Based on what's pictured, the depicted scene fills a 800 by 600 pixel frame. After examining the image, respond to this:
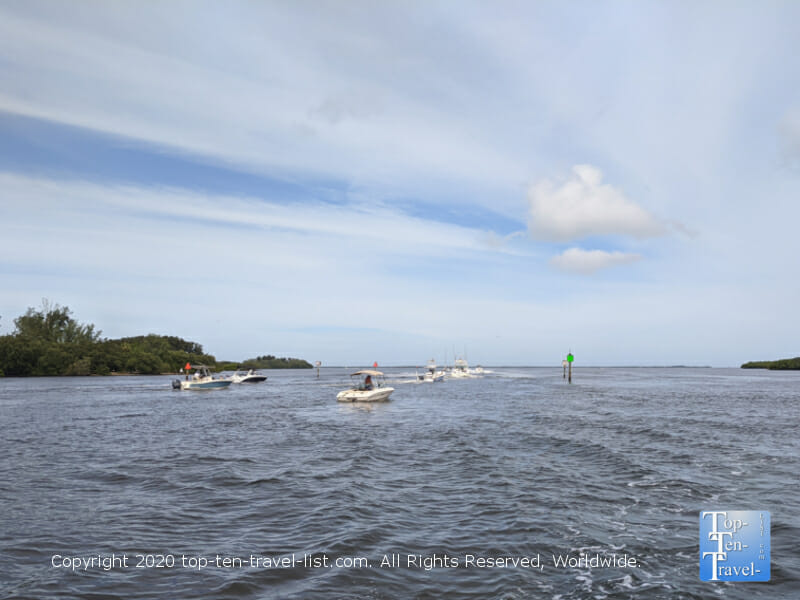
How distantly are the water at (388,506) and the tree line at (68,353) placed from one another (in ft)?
382

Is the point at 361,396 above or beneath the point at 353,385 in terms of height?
above

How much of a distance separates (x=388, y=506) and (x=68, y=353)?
5668 inches

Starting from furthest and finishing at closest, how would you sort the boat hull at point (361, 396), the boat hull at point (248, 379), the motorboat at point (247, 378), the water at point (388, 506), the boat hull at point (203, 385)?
the motorboat at point (247, 378) → the boat hull at point (248, 379) → the boat hull at point (203, 385) → the boat hull at point (361, 396) → the water at point (388, 506)

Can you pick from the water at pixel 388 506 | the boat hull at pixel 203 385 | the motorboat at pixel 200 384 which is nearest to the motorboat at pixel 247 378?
the motorboat at pixel 200 384

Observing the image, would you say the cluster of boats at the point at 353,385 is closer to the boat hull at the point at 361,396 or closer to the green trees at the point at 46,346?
the boat hull at the point at 361,396

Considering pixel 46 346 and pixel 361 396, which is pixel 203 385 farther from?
pixel 46 346

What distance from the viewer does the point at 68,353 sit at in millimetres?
130375

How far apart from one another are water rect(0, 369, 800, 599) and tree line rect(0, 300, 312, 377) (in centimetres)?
11651

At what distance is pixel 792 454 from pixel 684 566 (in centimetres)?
1595

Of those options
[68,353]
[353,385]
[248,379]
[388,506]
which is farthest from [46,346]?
[388,506]

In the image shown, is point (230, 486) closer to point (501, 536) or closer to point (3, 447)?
point (501, 536)

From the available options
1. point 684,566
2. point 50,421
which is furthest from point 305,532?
point 50,421

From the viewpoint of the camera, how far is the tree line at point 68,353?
12556cm

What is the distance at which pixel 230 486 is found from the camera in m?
17.2
